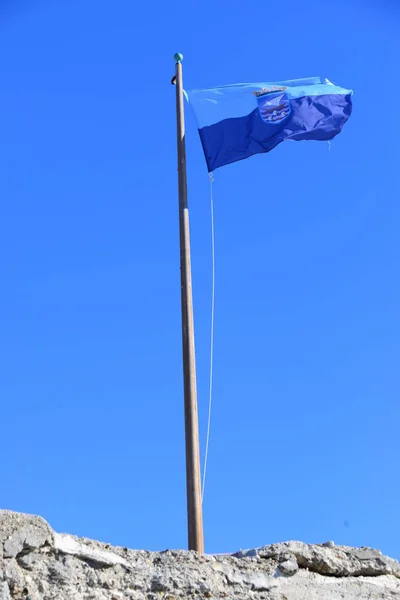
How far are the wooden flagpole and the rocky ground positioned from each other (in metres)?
0.96

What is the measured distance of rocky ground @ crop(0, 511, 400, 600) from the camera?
570 centimetres

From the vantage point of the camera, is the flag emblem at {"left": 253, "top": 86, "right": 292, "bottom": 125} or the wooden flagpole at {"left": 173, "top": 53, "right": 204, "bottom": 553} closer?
the wooden flagpole at {"left": 173, "top": 53, "right": 204, "bottom": 553}

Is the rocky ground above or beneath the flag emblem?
beneath

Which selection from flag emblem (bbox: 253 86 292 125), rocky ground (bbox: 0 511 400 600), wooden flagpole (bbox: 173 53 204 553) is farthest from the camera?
flag emblem (bbox: 253 86 292 125)

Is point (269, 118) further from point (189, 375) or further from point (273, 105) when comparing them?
point (189, 375)

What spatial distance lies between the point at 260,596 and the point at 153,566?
86 centimetres

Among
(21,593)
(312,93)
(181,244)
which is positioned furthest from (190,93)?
(21,593)

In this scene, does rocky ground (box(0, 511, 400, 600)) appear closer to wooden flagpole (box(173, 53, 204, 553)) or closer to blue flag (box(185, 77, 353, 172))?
wooden flagpole (box(173, 53, 204, 553))

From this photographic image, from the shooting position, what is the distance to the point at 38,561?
5766 millimetres

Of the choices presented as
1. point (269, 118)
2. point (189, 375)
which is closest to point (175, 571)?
point (189, 375)

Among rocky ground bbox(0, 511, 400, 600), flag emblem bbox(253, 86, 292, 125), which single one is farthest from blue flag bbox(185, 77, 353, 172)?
rocky ground bbox(0, 511, 400, 600)

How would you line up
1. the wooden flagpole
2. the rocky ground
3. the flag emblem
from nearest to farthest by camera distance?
the rocky ground, the wooden flagpole, the flag emblem

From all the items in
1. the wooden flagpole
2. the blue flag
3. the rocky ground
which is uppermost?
the blue flag

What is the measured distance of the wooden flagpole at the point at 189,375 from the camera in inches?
297
